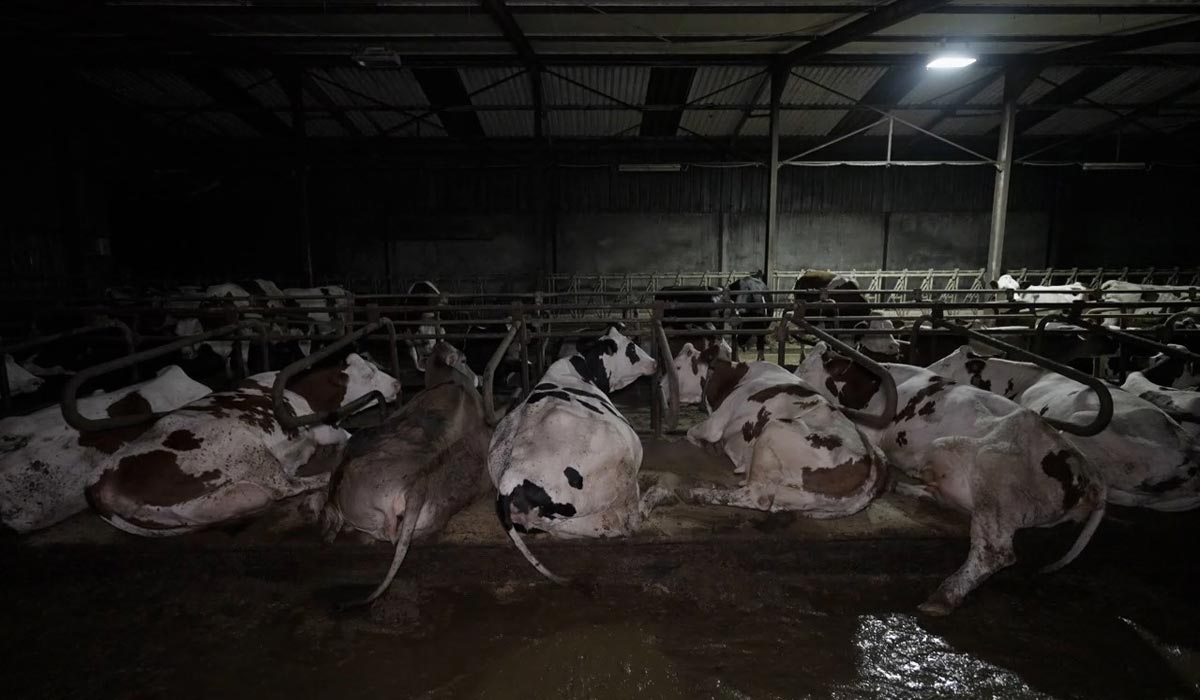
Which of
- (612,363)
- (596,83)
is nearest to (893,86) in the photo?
(596,83)

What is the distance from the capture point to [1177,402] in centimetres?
475

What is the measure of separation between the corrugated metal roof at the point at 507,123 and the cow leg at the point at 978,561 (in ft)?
A: 47.9

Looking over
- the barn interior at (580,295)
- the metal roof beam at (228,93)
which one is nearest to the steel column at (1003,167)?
the barn interior at (580,295)

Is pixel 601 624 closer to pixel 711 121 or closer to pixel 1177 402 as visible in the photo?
pixel 1177 402

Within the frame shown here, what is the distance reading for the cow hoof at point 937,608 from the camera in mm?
3260

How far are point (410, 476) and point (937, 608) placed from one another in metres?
3.14

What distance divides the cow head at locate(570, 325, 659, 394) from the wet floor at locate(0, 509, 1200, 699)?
214 cm

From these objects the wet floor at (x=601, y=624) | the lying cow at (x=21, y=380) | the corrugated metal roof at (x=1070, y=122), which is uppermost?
the corrugated metal roof at (x=1070, y=122)

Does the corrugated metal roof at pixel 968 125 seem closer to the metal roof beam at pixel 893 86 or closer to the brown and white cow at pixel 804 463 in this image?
the metal roof beam at pixel 893 86

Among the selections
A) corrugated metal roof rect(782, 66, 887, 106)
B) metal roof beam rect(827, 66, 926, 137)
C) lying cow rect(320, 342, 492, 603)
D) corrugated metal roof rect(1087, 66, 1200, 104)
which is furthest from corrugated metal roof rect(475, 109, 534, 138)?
corrugated metal roof rect(1087, 66, 1200, 104)

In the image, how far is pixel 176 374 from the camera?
211 inches

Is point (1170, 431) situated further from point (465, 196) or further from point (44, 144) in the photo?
point (44, 144)

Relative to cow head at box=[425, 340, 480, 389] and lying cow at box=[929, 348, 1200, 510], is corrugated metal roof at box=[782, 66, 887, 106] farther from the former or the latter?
cow head at box=[425, 340, 480, 389]

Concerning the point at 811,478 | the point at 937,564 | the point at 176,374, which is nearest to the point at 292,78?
the point at 176,374
